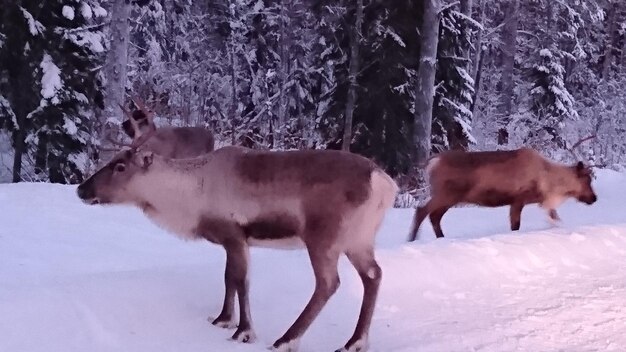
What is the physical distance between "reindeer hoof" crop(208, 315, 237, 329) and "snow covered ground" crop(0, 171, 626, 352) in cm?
7

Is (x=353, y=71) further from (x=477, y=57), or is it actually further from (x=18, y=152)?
(x=477, y=57)

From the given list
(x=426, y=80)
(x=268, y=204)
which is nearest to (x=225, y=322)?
(x=268, y=204)

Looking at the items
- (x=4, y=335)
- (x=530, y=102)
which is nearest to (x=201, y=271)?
(x=4, y=335)

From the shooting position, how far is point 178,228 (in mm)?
5715

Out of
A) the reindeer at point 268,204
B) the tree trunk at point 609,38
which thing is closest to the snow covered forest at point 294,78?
the reindeer at point 268,204

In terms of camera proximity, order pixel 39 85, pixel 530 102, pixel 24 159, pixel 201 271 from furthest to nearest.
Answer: pixel 530 102 < pixel 24 159 < pixel 39 85 < pixel 201 271

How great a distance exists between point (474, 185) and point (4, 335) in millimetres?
7716

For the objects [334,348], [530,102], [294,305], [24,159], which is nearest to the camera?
[334,348]

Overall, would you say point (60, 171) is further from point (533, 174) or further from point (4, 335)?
point (4, 335)

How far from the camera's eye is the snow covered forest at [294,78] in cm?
1594

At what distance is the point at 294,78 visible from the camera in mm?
26625

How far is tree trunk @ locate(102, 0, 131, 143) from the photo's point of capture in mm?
17016

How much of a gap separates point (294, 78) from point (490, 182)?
16017 millimetres

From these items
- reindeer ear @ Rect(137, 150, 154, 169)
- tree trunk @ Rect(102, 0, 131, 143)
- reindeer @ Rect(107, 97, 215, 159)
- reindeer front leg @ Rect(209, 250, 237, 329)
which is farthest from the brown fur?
tree trunk @ Rect(102, 0, 131, 143)
